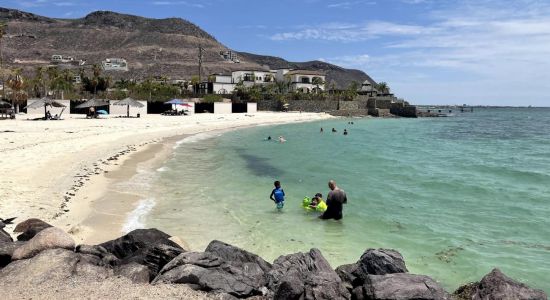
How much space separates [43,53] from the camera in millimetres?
147000

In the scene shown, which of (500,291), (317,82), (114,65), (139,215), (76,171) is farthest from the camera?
(114,65)

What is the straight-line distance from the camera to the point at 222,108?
67875 mm

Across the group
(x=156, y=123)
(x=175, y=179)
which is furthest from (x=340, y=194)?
(x=156, y=123)

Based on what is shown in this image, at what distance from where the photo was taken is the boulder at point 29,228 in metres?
8.85

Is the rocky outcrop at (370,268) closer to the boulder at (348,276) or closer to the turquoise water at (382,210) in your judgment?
the boulder at (348,276)

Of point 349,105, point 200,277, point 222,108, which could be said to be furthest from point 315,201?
point 349,105

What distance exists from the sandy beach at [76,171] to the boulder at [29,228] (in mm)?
852

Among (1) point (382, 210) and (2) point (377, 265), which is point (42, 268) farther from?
(1) point (382, 210)

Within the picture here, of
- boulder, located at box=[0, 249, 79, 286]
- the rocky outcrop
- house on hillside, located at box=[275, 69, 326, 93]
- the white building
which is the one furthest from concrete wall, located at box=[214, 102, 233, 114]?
the white building

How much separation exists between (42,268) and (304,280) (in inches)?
154

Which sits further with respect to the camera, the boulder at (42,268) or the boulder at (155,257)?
the boulder at (155,257)

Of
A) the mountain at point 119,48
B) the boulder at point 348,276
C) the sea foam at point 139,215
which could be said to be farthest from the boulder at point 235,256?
the mountain at point 119,48

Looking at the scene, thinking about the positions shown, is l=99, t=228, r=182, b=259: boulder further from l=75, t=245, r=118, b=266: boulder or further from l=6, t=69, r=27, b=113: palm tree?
l=6, t=69, r=27, b=113: palm tree

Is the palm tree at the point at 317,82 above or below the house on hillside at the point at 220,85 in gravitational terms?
above
